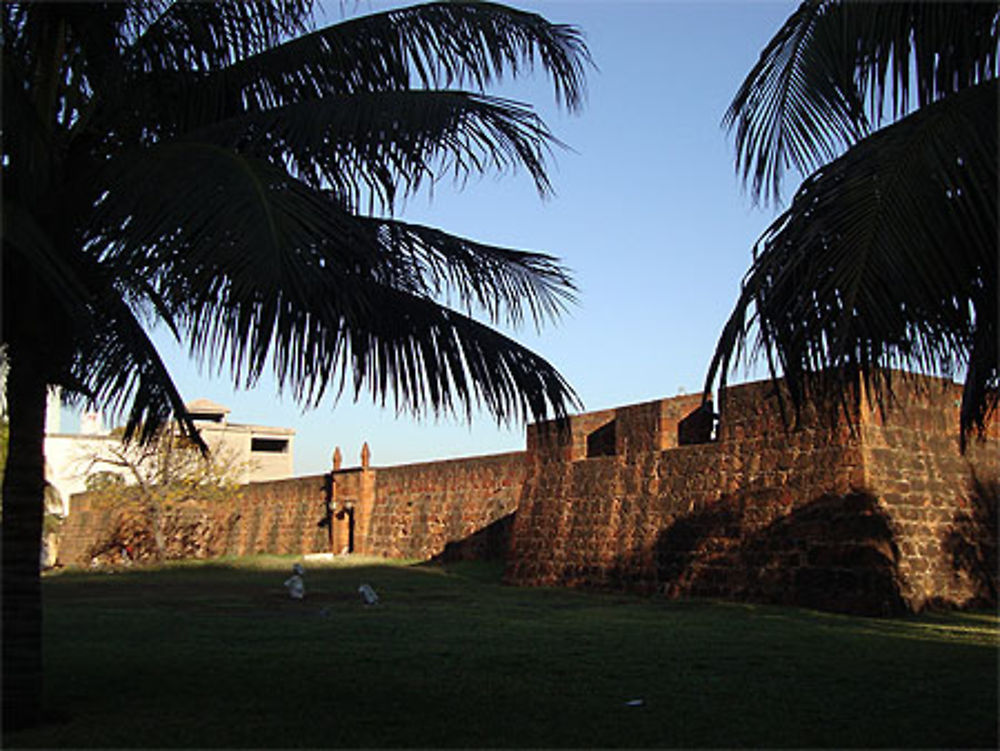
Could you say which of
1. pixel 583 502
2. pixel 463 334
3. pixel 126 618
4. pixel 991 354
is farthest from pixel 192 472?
pixel 991 354

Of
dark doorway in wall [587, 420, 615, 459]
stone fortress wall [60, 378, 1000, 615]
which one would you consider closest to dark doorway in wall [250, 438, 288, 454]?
stone fortress wall [60, 378, 1000, 615]

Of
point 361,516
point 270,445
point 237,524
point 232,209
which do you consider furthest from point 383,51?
point 270,445

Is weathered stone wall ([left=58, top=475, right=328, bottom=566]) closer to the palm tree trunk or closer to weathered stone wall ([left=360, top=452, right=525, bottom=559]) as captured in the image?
weathered stone wall ([left=360, top=452, right=525, bottom=559])

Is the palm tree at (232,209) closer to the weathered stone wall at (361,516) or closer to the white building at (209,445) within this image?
the weathered stone wall at (361,516)

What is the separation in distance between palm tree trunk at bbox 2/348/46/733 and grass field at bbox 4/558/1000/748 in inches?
8.0

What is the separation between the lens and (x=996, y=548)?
12.6m

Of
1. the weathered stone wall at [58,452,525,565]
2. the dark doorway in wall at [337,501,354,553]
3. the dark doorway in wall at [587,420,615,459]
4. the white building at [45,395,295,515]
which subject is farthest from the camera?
the white building at [45,395,295,515]

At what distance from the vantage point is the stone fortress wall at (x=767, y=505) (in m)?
11.6

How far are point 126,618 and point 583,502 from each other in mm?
7398

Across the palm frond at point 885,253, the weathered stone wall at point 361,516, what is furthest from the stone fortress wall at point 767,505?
the palm frond at point 885,253

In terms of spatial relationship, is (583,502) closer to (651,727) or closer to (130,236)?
(651,727)

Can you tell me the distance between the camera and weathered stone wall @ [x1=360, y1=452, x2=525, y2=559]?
2044 centimetres

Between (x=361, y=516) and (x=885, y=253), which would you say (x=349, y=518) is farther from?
(x=885, y=253)

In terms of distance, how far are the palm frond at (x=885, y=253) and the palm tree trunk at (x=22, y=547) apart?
322 cm
